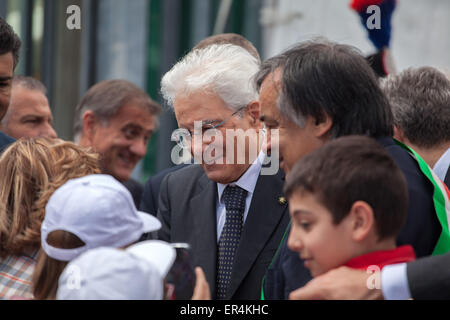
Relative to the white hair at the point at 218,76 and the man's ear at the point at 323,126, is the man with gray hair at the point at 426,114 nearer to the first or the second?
the white hair at the point at 218,76

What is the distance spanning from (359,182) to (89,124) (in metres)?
3.13

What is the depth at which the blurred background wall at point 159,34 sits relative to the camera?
22.0 ft

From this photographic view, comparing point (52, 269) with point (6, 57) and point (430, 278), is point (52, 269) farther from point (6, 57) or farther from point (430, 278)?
point (6, 57)

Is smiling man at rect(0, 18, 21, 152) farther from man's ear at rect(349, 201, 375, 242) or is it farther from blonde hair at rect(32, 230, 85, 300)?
man's ear at rect(349, 201, 375, 242)

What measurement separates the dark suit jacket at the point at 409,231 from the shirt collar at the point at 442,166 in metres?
0.89

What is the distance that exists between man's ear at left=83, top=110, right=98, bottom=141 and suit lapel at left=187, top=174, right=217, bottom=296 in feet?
6.19

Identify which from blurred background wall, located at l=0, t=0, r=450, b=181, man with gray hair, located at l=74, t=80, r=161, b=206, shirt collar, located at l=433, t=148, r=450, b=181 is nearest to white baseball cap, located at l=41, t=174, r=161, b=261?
shirt collar, located at l=433, t=148, r=450, b=181

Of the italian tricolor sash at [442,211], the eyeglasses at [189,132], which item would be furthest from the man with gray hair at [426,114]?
the italian tricolor sash at [442,211]

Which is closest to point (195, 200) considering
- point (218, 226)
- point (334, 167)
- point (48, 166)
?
point (218, 226)

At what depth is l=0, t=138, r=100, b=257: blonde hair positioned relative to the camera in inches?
95.1

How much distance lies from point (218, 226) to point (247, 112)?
54 centimetres

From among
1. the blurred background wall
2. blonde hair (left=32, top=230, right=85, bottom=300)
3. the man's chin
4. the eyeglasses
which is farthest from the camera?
the blurred background wall

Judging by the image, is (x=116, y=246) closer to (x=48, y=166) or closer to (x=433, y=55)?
(x=48, y=166)
